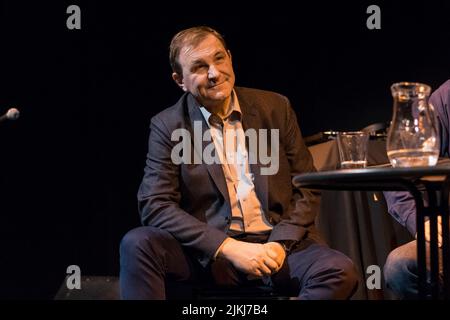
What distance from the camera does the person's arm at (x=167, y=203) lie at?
7.77 ft

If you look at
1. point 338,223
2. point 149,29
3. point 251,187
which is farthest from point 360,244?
point 149,29

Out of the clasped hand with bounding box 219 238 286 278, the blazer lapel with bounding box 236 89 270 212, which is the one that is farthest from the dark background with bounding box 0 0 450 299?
the clasped hand with bounding box 219 238 286 278

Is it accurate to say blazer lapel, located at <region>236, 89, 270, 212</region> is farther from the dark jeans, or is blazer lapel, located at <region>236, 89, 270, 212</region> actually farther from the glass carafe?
the glass carafe

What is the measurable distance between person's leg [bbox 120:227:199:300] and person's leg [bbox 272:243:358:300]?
302mm

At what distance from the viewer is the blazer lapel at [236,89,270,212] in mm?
2518

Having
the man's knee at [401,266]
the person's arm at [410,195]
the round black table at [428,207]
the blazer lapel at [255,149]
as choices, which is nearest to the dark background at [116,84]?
the blazer lapel at [255,149]

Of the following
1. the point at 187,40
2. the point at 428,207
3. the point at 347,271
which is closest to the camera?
the point at 428,207

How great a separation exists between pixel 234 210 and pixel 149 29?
→ 1.66m

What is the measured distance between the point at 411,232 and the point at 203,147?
72 centimetres

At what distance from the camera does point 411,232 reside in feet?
7.95

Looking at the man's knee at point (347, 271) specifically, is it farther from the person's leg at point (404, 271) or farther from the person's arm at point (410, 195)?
the person's arm at point (410, 195)

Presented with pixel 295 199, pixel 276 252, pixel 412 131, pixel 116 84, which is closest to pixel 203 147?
pixel 295 199

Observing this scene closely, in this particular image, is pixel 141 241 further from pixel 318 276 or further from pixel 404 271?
pixel 404 271
